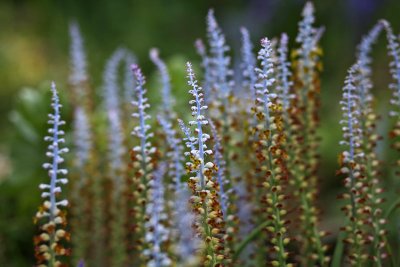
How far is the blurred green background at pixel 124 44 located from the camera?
3246 millimetres

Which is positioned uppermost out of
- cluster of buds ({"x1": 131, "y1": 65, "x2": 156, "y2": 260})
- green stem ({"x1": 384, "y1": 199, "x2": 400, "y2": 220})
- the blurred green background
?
the blurred green background

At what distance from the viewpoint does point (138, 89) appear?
65.8 inches

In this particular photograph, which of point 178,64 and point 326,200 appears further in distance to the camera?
point 326,200

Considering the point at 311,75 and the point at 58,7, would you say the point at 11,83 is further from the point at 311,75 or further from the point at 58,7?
the point at 311,75

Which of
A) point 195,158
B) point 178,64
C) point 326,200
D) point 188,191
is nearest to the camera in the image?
point 195,158

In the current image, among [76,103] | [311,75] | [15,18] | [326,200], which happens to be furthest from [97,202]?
[15,18]

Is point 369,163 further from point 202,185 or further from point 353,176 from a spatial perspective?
point 202,185

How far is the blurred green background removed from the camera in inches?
128

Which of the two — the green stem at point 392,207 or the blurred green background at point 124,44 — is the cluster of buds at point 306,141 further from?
the blurred green background at point 124,44

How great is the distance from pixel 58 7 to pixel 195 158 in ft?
21.3

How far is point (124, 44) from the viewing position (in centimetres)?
677

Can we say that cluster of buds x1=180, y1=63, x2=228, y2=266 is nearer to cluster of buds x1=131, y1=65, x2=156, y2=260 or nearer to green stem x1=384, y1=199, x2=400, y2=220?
cluster of buds x1=131, y1=65, x2=156, y2=260

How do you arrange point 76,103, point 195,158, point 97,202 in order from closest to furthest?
point 195,158 < point 97,202 < point 76,103

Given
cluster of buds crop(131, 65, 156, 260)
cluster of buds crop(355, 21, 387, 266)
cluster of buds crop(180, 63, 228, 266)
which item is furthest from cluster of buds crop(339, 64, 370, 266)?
cluster of buds crop(131, 65, 156, 260)
